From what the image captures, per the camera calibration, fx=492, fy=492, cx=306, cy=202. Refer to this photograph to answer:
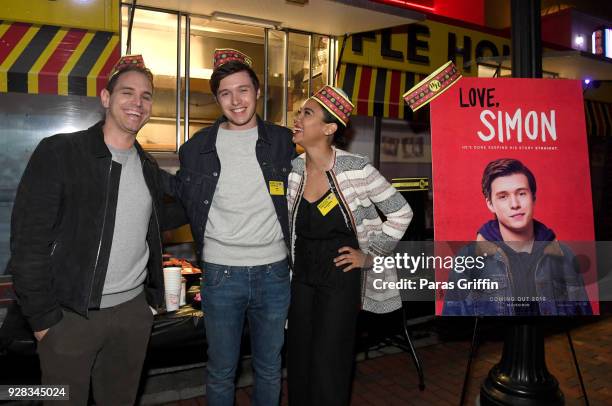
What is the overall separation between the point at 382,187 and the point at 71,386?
1875 millimetres

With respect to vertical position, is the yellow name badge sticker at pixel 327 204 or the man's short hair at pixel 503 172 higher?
the man's short hair at pixel 503 172

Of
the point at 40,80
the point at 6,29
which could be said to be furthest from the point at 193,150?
the point at 6,29

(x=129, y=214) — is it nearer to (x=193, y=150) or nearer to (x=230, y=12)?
(x=193, y=150)

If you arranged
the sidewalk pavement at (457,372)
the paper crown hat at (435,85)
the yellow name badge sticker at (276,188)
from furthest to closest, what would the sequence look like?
the sidewalk pavement at (457,372), the paper crown hat at (435,85), the yellow name badge sticker at (276,188)

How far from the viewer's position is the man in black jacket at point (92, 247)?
2170 millimetres

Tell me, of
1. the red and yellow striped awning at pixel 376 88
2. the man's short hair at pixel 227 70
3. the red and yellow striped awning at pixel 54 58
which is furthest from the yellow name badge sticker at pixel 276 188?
the red and yellow striped awning at pixel 376 88

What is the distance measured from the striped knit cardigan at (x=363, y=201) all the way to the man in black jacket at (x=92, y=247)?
832mm

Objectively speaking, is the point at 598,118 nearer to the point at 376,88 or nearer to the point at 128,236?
the point at 376,88

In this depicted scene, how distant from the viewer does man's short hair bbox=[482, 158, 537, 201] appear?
2857 millimetres

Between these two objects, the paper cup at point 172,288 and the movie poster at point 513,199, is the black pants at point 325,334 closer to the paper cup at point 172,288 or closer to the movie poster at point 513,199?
the movie poster at point 513,199

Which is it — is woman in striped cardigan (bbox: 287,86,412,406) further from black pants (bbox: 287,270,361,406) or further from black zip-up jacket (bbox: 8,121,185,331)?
black zip-up jacket (bbox: 8,121,185,331)

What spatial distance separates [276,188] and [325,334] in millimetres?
868

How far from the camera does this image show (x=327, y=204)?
9.12 ft

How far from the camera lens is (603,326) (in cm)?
600
